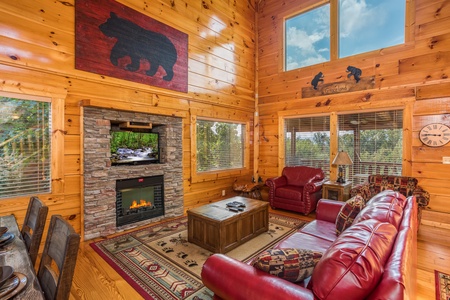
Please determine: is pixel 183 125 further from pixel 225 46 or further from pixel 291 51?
pixel 291 51

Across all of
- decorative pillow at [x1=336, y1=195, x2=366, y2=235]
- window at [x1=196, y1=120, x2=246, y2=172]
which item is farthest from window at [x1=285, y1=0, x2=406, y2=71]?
decorative pillow at [x1=336, y1=195, x2=366, y2=235]

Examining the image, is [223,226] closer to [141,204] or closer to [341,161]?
[141,204]

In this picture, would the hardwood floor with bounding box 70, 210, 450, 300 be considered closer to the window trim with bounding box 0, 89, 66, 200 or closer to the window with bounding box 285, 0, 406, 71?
the window trim with bounding box 0, 89, 66, 200

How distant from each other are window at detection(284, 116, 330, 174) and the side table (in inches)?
37.0

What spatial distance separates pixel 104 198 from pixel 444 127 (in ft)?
19.0

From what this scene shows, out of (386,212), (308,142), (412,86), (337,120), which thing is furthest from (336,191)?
(386,212)

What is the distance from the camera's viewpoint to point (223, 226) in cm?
288

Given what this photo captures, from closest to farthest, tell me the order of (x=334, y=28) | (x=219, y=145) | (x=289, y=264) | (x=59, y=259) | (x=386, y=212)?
1. (x=59, y=259)
2. (x=289, y=264)
3. (x=386, y=212)
4. (x=334, y=28)
5. (x=219, y=145)

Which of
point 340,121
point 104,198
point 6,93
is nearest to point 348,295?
point 104,198

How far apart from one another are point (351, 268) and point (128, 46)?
4.21 metres

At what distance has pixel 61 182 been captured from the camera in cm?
317

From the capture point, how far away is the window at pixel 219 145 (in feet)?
16.9

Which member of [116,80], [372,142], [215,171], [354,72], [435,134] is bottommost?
[215,171]

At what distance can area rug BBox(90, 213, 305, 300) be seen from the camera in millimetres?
2258
